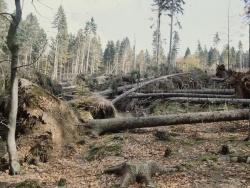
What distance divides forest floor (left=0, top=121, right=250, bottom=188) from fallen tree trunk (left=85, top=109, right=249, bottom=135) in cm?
40

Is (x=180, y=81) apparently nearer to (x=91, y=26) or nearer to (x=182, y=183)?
(x=182, y=183)

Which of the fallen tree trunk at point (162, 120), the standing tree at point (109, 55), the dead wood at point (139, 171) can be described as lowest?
the dead wood at point (139, 171)

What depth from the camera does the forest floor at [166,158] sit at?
30.3 feet

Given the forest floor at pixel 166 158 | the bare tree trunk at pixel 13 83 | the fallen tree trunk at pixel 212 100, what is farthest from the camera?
the fallen tree trunk at pixel 212 100

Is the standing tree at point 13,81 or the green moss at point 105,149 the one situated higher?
the standing tree at point 13,81

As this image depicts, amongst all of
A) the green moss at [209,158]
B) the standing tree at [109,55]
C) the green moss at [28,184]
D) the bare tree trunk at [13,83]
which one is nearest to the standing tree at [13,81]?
the bare tree trunk at [13,83]

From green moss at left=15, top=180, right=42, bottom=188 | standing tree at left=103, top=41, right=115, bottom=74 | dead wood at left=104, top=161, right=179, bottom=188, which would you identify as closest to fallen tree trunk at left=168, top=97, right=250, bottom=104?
dead wood at left=104, top=161, right=179, bottom=188

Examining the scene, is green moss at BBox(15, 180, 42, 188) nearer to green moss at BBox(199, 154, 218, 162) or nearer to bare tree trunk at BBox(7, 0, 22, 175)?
bare tree trunk at BBox(7, 0, 22, 175)

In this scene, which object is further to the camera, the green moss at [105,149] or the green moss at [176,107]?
the green moss at [176,107]

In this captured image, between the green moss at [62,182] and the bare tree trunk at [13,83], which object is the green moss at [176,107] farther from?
the green moss at [62,182]

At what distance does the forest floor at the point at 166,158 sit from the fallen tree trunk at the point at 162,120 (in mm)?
404

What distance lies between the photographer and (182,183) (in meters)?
8.93

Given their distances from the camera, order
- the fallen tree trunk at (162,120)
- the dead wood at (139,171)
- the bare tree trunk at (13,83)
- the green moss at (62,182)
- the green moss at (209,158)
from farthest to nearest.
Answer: the fallen tree trunk at (162,120), the bare tree trunk at (13,83), the green moss at (209,158), the green moss at (62,182), the dead wood at (139,171)

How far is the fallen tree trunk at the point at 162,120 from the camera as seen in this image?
1399cm
